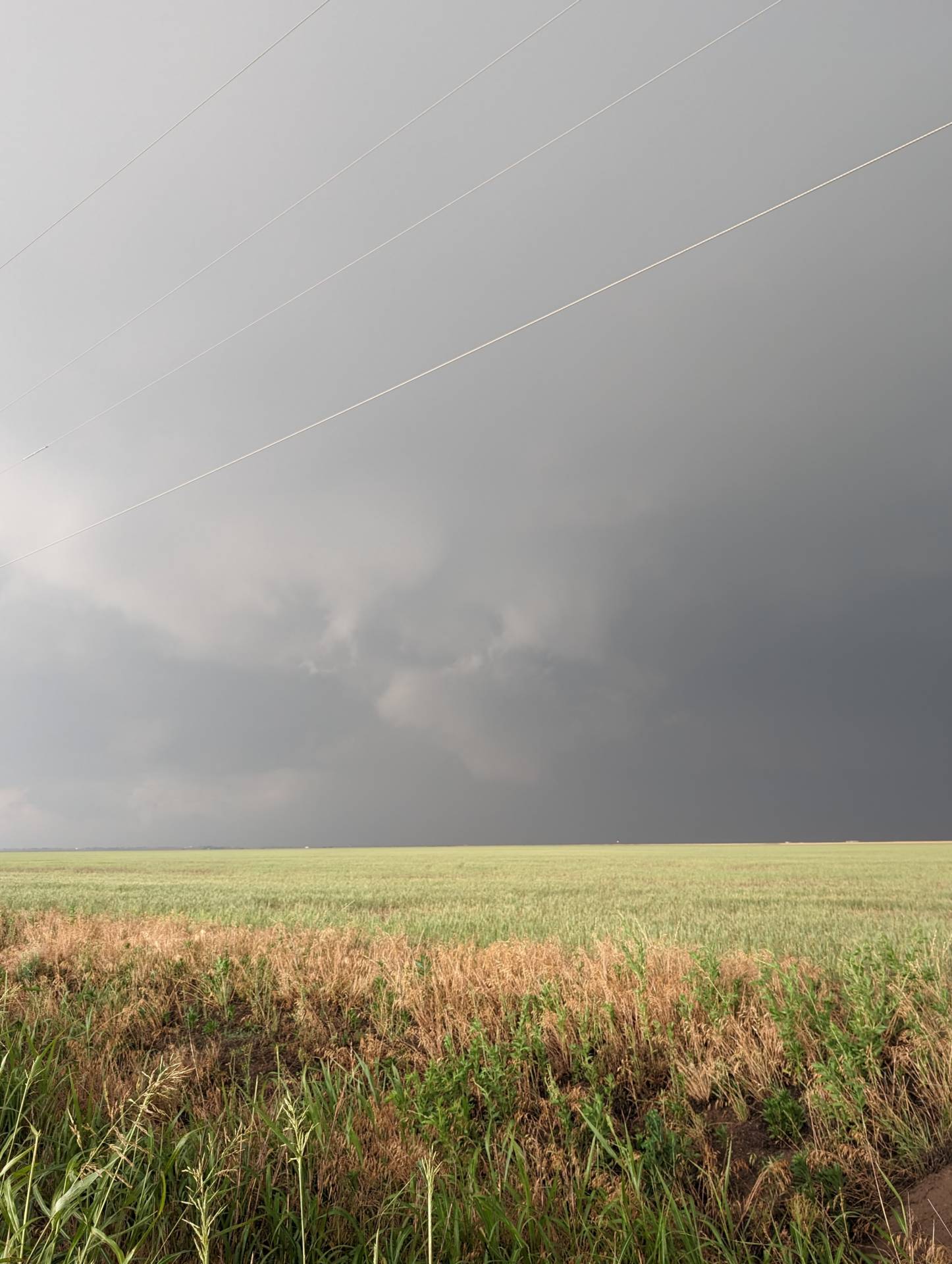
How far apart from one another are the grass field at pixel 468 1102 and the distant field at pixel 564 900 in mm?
2739

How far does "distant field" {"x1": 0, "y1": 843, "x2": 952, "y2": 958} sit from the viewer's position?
13.2 metres

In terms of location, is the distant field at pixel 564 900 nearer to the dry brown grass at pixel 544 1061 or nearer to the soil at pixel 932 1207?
the dry brown grass at pixel 544 1061

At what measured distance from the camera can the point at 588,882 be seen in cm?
3266

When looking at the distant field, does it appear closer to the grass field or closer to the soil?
the grass field

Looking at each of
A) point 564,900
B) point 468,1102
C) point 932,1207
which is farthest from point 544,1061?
point 564,900

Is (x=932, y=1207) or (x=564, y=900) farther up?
(x=932, y=1207)

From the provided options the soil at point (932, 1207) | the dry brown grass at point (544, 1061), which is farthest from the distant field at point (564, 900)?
the soil at point (932, 1207)

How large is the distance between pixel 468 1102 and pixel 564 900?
721 inches

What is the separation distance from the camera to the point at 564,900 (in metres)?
22.6

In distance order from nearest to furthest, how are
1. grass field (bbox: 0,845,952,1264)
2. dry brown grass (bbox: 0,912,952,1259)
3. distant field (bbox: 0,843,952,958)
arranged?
grass field (bbox: 0,845,952,1264)
dry brown grass (bbox: 0,912,952,1259)
distant field (bbox: 0,843,952,958)

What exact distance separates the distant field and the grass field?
2.74 metres

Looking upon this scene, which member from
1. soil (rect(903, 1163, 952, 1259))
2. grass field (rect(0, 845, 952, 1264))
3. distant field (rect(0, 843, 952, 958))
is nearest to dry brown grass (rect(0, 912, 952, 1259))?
grass field (rect(0, 845, 952, 1264))

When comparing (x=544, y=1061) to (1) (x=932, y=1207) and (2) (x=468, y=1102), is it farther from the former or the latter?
(1) (x=932, y=1207)

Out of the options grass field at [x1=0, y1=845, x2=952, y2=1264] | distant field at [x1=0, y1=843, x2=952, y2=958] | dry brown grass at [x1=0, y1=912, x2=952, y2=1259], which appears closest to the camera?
grass field at [x1=0, y1=845, x2=952, y2=1264]
